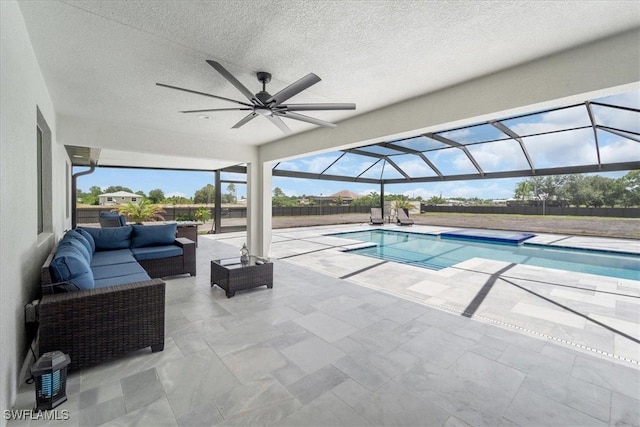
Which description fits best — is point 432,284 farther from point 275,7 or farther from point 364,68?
point 275,7

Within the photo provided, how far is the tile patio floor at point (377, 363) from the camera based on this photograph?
5.82ft

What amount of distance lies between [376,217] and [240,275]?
463 inches

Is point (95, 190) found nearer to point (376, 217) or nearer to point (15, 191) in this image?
point (15, 191)

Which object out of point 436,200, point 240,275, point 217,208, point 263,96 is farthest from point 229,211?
point 436,200

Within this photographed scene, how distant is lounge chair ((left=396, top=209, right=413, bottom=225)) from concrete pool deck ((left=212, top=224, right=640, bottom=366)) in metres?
7.85

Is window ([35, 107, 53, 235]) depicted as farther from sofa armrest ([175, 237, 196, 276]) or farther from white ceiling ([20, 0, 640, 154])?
sofa armrest ([175, 237, 196, 276])

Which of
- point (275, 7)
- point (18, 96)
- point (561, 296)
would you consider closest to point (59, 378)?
point (18, 96)

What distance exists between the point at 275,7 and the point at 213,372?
2719mm

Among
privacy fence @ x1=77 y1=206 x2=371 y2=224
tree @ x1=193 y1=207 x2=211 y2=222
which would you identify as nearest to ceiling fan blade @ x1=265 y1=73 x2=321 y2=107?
privacy fence @ x1=77 y1=206 x2=371 y2=224

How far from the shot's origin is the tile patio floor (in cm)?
177

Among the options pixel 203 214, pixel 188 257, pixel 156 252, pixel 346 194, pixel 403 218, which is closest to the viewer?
pixel 156 252

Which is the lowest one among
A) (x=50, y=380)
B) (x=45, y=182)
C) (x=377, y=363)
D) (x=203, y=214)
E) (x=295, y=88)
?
(x=377, y=363)

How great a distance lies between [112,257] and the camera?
4035 mm

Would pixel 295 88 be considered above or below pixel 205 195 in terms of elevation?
above
